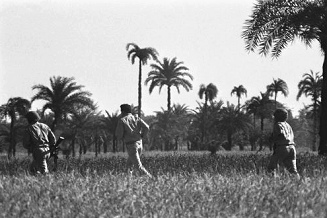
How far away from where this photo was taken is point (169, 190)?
6555 mm

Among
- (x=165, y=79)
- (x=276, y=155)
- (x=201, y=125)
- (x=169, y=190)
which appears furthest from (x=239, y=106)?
(x=169, y=190)

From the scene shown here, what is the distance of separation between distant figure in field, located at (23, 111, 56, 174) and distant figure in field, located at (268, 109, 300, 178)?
4.13 m

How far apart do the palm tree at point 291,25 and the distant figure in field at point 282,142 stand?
12208mm

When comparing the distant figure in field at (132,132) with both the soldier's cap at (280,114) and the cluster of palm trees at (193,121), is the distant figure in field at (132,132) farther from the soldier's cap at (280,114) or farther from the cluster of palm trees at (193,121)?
the cluster of palm trees at (193,121)

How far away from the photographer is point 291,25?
2288 cm

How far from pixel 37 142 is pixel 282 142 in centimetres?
450

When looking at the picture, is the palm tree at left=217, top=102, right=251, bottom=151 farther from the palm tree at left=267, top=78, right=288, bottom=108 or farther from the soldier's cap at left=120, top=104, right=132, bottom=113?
the soldier's cap at left=120, top=104, right=132, bottom=113

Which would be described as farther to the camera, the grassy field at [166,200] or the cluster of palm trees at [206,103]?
the cluster of palm trees at [206,103]

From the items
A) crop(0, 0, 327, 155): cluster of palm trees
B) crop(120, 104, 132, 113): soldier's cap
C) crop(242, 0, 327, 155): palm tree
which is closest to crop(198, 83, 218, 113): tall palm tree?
crop(0, 0, 327, 155): cluster of palm trees

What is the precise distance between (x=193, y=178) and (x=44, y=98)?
114 ft

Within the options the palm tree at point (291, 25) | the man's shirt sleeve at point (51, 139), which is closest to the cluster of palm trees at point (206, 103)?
the palm tree at point (291, 25)

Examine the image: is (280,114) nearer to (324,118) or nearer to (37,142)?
(37,142)

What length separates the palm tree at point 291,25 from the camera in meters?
22.3

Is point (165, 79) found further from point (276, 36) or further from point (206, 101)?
point (276, 36)
